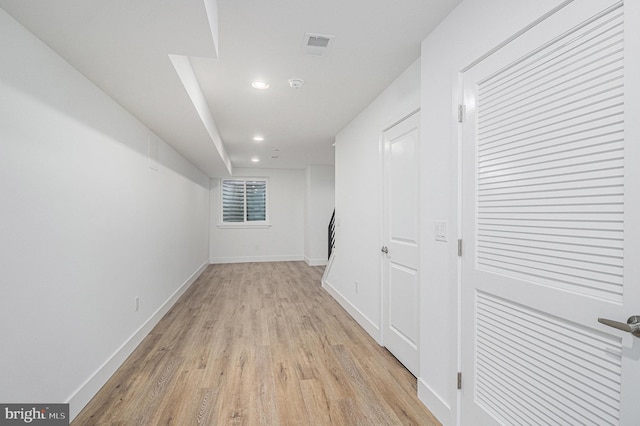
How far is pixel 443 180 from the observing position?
1.80 m

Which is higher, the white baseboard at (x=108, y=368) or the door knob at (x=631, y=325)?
the door knob at (x=631, y=325)

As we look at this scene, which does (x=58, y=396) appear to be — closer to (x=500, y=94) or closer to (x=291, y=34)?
(x=291, y=34)

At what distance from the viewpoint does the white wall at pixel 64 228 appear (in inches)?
54.4

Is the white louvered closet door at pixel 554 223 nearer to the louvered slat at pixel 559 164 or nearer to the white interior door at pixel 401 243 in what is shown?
the louvered slat at pixel 559 164

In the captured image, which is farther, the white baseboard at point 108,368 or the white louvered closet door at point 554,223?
the white baseboard at point 108,368

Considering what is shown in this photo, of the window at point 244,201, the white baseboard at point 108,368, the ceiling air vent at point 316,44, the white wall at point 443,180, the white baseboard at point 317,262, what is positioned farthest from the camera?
the window at point 244,201

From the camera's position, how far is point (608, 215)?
1019mm

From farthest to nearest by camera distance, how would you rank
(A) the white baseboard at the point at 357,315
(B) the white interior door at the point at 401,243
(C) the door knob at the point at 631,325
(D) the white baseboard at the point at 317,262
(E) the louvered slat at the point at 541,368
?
(D) the white baseboard at the point at 317,262, (A) the white baseboard at the point at 357,315, (B) the white interior door at the point at 401,243, (E) the louvered slat at the point at 541,368, (C) the door knob at the point at 631,325

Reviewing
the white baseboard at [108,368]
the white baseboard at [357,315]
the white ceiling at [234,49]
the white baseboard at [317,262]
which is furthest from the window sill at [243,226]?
the white ceiling at [234,49]

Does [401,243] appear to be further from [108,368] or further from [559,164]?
[108,368]

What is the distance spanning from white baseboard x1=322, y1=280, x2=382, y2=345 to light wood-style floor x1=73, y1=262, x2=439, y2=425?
0.07m

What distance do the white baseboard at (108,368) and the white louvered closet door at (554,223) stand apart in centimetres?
225

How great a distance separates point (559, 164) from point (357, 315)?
2749mm
